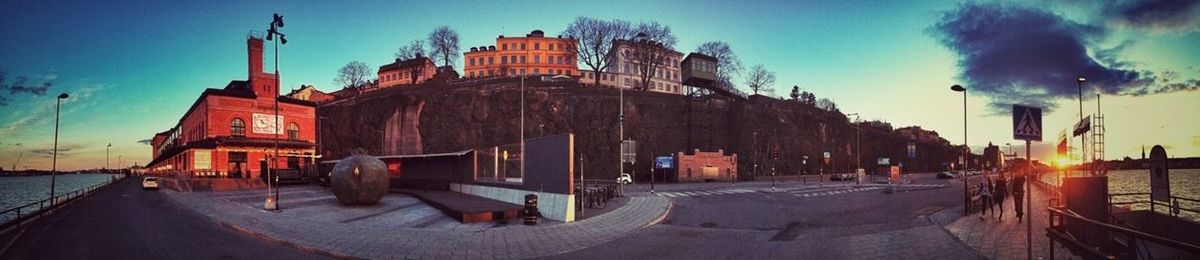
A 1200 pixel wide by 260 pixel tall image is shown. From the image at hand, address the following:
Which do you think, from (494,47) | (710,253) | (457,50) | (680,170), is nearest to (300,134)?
(457,50)

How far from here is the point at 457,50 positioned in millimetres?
96125

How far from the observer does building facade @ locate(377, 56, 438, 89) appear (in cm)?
10381

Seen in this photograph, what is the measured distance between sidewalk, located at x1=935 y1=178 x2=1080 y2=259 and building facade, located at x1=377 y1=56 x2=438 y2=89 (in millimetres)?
95724

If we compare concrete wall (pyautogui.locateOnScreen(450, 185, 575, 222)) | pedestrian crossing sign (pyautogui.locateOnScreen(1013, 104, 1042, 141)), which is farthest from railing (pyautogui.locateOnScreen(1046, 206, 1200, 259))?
concrete wall (pyautogui.locateOnScreen(450, 185, 575, 222))

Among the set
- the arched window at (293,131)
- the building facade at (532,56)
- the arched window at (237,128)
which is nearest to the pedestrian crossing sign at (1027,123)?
the arched window at (237,128)

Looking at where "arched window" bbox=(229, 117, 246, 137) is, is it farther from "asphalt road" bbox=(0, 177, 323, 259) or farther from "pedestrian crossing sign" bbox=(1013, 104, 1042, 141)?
"pedestrian crossing sign" bbox=(1013, 104, 1042, 141)

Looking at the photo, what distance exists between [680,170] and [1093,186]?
48488 millimetres

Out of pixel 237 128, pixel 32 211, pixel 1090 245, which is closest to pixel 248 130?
pixel 237 128

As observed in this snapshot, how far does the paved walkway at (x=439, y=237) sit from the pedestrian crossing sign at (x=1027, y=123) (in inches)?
343

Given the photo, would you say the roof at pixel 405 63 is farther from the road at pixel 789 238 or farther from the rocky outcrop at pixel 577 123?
the road at pixel 789 238

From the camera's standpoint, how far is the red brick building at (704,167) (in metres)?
58.7

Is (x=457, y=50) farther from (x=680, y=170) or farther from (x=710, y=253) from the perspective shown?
(x=710, y=253)

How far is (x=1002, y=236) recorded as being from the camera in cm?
1326

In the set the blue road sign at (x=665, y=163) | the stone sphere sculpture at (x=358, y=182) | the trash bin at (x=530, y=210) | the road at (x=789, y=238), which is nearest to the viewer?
the road at (x=789, y=238)
